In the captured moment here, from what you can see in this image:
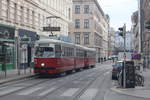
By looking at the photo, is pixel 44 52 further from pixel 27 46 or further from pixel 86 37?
pixel 86 37

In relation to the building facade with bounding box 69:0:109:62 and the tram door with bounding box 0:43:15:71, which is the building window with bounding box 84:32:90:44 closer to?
the building facade with bounding box 69:0:109:62

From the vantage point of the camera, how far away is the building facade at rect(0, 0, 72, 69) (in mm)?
38031

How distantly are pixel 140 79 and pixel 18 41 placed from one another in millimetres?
21070

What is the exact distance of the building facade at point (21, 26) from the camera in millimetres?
38031

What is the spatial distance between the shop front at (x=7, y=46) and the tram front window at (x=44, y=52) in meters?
6.46

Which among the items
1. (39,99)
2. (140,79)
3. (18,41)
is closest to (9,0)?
(18,41)

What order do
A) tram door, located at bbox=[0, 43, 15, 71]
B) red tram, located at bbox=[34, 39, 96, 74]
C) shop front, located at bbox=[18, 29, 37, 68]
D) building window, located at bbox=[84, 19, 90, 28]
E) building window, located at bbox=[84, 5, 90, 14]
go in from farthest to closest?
building window, located at bbox=[84, 5, 90, 14]
building window, located at bbox=[84, 19, 90, 28]
shop front, located at bbox=[18, 29, 37, 68]
tram door, located at bbox=[0, 43, 15, 71]
red tram, located at bbox=[34, 39, 96, 74]

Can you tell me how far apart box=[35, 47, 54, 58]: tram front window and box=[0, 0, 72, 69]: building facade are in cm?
262

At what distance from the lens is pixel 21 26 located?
142 feet

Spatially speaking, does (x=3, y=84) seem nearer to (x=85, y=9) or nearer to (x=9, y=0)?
(x=9, y=0)

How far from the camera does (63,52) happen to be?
32.9 meters

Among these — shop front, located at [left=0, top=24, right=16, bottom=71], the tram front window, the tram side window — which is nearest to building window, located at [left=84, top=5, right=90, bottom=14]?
shop front, located at [left=0, top=24, right=16, bottom=71]

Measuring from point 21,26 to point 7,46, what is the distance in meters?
4.71

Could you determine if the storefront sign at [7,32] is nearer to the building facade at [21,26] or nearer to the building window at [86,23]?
the building facade at [21,26]
